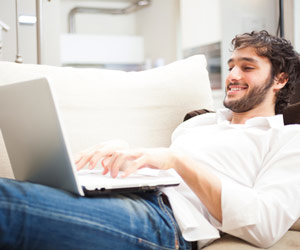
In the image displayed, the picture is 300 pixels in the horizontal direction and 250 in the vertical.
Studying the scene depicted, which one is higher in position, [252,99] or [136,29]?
[136,29]

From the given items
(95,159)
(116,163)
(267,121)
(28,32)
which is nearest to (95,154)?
(95,159)

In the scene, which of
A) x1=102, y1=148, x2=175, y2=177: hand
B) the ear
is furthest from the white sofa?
x1=102, y1=148, x2=175, y2=177: hand

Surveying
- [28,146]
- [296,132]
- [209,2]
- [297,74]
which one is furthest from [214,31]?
[28,146]

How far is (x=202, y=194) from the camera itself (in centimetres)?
103

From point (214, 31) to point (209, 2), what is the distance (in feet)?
1.12

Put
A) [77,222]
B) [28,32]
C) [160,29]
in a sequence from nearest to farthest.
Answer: [77,222] → [28,32] → [160,29]

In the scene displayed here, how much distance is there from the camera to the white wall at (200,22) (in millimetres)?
4383

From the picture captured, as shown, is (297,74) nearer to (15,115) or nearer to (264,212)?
(264,212)

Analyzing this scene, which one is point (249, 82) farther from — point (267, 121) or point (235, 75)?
point (267, 121)

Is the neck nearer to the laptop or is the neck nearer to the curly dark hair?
the curly dark hair

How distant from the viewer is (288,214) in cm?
→ 102

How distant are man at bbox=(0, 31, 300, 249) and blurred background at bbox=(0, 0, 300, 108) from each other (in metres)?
1.20

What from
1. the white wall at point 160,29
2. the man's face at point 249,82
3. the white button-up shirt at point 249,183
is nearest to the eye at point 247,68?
the man's face at point 249,82

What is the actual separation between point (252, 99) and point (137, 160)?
615 mm
